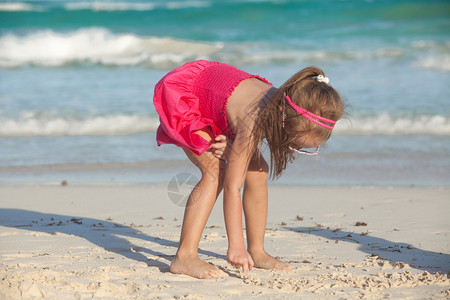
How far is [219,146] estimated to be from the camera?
287 centimetres

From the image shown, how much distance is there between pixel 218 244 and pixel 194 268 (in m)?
0.72

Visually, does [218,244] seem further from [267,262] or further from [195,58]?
[195,58]

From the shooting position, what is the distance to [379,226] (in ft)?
13.0

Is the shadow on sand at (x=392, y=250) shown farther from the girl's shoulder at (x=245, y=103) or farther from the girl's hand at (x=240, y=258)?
the girl's shoulder at (x=245, y=103)

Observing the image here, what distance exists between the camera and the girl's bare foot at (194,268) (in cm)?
285

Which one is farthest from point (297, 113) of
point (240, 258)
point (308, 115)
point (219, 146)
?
point (240, 258)

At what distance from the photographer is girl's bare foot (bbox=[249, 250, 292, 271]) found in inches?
119

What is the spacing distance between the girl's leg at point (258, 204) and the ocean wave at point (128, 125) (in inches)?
188

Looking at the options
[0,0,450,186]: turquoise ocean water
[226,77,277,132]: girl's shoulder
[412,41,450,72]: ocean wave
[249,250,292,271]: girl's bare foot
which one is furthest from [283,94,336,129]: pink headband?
[412,41,450,72]: ocean wave

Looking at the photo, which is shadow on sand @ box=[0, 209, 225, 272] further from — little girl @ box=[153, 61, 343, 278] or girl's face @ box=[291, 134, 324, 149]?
girl's face @ box=[291, 134, 324, 149]

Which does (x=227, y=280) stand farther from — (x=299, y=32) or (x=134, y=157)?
(x=299, y=32)

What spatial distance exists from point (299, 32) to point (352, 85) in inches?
232

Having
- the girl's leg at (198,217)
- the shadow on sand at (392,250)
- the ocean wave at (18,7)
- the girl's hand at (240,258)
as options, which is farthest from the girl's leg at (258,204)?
the ocean wave at (18,7)

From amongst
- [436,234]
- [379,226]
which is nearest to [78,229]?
[379,226]
